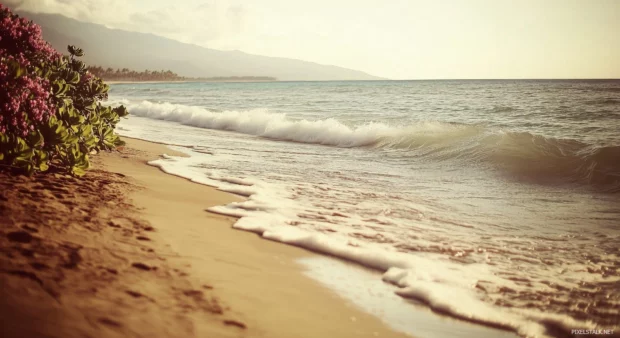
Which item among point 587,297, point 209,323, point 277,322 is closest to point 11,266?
point 209,323

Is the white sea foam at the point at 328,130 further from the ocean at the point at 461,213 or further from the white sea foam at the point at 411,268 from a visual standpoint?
the white sea foam at the point at 411,268

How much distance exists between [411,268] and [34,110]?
4312 mm

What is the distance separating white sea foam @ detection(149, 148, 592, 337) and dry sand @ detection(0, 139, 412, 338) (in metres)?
0.34

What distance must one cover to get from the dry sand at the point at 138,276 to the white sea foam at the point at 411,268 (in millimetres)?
337

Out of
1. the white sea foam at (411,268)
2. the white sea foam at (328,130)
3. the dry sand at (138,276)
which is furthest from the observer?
the white sea foam at (328,130)

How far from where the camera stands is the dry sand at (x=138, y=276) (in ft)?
7.00

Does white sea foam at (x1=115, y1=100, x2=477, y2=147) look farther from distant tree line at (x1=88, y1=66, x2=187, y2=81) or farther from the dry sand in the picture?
distant tree line at (x1=88, y1=66, x2=187, y2=81)

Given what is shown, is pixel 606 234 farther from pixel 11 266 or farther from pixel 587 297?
pixel 11 266

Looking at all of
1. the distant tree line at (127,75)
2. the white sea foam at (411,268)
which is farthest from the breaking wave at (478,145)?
the distant tree line at (127,75)

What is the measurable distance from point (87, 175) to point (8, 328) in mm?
3423

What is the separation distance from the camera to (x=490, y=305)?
304 cm

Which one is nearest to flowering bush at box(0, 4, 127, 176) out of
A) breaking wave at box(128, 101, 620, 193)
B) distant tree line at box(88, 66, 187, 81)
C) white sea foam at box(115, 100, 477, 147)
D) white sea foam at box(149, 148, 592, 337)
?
white sea foam at box(149, 148, 592, 337)

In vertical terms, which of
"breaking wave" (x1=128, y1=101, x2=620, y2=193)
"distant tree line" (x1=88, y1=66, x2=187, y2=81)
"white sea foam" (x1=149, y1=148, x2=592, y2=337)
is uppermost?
"distant tree line" (x1=88, y1=66, x2=187, y2=81)

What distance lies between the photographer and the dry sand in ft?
7.00
